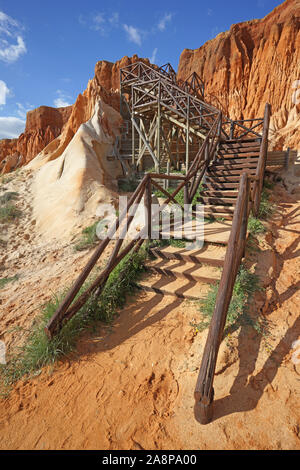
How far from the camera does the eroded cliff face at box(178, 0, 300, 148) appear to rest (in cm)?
1598

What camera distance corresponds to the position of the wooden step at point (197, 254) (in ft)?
13.0

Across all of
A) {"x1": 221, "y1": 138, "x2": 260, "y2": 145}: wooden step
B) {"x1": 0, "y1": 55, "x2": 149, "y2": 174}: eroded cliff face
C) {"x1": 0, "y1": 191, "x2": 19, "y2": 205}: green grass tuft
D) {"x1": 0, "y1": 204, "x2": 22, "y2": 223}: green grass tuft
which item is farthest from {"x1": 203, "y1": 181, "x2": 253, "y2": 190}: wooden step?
{"x1": 0, "y1": 55, "x2": 149, "y2": 174}: eroded cliff face

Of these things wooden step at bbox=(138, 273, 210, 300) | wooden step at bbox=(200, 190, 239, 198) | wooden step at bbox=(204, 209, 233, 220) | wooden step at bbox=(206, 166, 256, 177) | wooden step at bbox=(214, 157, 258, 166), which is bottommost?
wooden step at bbox=(138, 273, 210, 300)

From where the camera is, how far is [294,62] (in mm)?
16625

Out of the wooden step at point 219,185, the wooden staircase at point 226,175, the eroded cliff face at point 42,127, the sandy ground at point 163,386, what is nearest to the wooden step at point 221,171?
the wooden staircase at point 226,175

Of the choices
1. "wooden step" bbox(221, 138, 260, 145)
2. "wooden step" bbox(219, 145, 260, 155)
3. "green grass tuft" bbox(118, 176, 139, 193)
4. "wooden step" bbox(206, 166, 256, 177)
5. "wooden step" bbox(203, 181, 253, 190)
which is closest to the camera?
"wooden step" bbox(203, 181, 253, 190)

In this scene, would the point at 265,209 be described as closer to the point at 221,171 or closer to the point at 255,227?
the point at 255,227

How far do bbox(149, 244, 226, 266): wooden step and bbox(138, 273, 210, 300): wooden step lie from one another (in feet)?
1.47

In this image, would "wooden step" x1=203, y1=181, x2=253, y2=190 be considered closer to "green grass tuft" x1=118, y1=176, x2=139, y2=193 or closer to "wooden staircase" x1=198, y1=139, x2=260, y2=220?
"wooden staircase" x1=198, y1=139, x2=260, y2=220

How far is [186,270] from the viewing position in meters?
3.95

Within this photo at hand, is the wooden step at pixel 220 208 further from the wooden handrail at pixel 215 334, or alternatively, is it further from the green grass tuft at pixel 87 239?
the green grass tuft at pixel 87 239

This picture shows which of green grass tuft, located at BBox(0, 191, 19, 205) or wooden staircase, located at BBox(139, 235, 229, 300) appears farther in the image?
green grass tuft, located at BBox(0, 191, 19, 205)

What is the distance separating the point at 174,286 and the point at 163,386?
1585mm

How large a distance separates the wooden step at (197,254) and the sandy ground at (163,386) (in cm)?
57
